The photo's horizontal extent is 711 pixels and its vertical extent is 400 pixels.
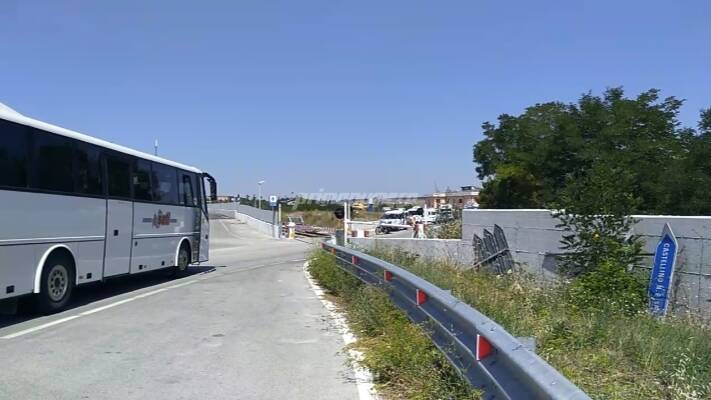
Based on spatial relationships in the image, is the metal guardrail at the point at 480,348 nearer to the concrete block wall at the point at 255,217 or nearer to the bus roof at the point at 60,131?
the bus roof at the point at 60,131

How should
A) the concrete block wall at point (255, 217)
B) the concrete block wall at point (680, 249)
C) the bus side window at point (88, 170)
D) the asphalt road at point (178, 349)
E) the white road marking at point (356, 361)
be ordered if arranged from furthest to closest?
1. the concrete block wall at point (255, 217)
2. the bus side window at point (88, 170)
3. the concrete block wall at point (680, 249)
4. the asphalt road at point (178, 349)
5. the white road marking at point (356, 361)

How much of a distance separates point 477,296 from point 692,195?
17.6 meters

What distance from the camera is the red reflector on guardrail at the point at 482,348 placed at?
4504 millimetres

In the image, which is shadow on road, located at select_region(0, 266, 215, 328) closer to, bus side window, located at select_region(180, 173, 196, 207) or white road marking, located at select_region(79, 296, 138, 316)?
white road marking, located at select_region(79, 296, 138, 316)

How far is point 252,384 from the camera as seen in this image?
6.54 metres

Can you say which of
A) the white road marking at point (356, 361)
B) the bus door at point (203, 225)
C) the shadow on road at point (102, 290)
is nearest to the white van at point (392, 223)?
the bus door at point (203, 225)

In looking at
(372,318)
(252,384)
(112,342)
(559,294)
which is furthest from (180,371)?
(559,294)

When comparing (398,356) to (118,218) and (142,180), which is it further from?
(142,180)

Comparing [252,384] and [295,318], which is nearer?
[252,384]

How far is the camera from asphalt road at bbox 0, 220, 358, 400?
6363mm

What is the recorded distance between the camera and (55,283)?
37.0 feet

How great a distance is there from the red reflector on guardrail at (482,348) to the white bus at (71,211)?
7917mm

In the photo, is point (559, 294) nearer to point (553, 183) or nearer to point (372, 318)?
point (372, 318)

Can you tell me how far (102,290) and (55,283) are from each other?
372 cm
